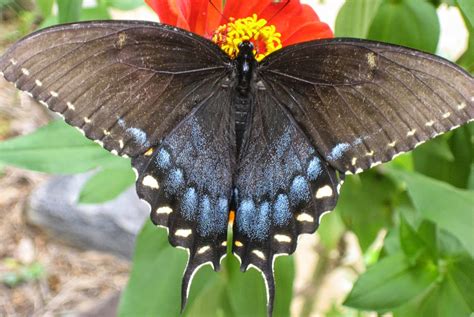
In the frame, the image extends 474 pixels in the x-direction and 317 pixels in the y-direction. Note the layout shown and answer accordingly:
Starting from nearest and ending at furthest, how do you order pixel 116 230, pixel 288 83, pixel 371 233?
pixel 288 83
pixel 371 233
pixel 116 230

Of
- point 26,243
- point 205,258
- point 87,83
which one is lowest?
point 205,258

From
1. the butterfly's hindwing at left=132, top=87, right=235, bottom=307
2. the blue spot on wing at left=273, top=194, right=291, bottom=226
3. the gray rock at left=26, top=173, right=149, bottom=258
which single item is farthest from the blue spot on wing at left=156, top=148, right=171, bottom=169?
the gray rock at left=26, top=173, right=149, bottom=258

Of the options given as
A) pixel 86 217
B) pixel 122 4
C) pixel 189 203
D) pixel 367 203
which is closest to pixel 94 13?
A: pixel 122 4

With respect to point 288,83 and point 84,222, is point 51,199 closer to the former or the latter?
point 84,222

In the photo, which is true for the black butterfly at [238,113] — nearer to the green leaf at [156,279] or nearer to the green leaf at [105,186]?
the green leaf at [156,279]

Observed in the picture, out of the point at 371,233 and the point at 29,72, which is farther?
the point at 371,233

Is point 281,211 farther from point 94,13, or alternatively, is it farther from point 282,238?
point 94,13

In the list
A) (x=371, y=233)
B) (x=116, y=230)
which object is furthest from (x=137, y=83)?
(x=116, y=230)

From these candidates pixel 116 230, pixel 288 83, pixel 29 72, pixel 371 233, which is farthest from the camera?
pixel 116 230
